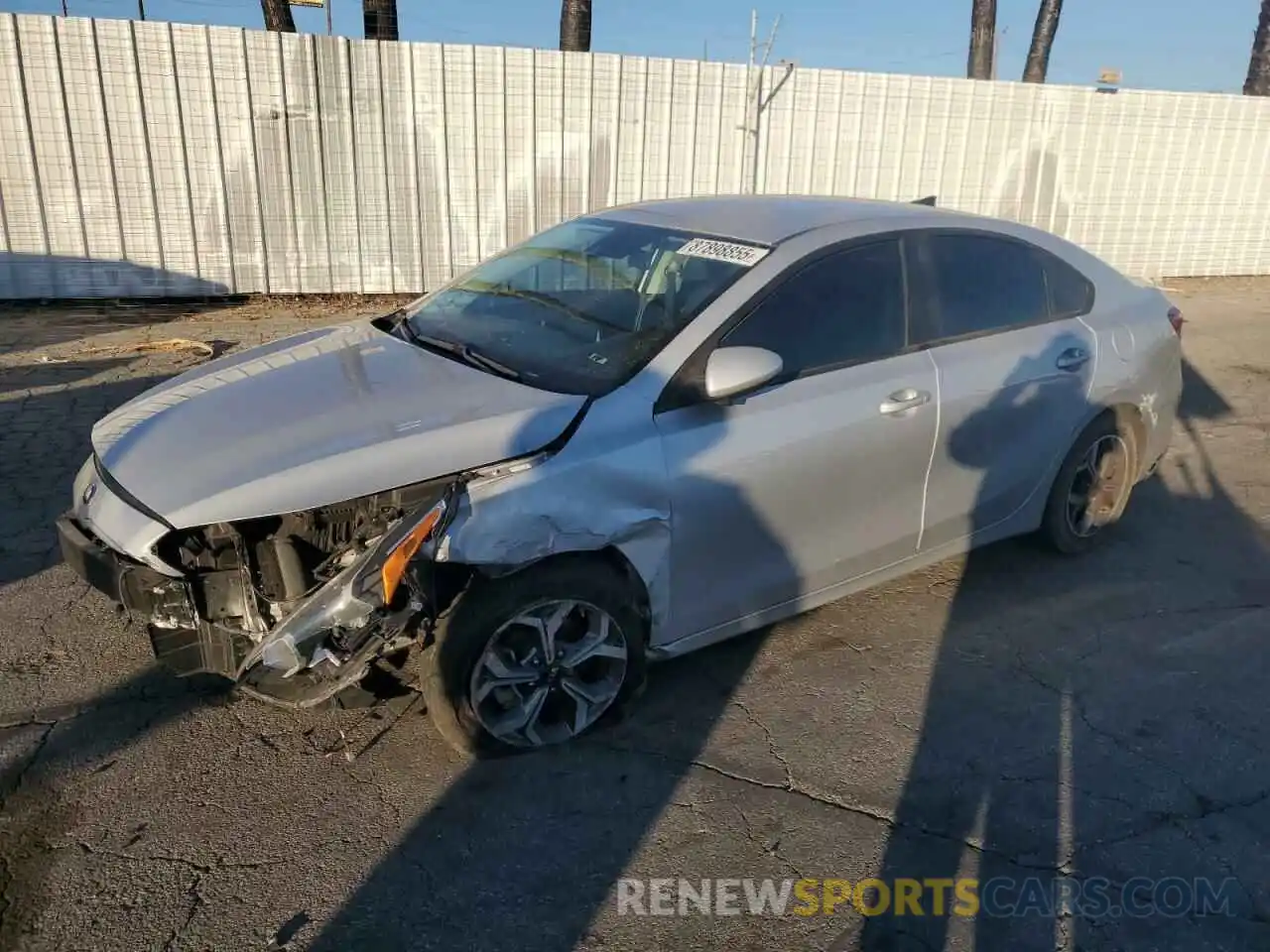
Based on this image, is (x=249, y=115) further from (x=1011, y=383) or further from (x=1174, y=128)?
(x=1174, y=128)

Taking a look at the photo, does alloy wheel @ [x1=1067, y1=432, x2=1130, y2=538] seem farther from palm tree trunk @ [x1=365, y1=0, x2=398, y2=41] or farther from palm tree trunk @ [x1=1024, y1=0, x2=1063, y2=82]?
palm tree trunk @ [x1=1024, y1=0, x2=1063, y2=82]

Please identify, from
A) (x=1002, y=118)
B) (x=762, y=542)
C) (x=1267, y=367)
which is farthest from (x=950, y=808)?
(x=1002, y=118)

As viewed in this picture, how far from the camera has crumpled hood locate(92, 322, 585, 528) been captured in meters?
2.76

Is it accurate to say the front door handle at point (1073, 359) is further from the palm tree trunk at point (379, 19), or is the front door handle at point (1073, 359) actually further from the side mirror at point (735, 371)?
the palm tree trunk at point (379, 19)

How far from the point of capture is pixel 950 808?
2.99m

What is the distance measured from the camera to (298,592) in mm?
2871

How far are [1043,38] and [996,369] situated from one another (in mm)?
16303

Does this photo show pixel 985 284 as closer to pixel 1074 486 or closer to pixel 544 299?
pixel 1074 486

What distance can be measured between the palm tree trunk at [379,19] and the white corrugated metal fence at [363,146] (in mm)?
1512

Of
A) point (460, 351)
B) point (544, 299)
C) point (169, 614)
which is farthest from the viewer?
point (544, 299)

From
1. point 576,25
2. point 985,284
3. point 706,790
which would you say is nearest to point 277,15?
point 576,25

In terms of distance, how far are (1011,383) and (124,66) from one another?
8.55 meters

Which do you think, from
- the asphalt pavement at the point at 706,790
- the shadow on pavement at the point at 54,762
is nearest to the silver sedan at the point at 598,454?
the asphalt pavement at the point at 706,790

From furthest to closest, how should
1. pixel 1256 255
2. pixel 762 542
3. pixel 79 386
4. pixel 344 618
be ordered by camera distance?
pixel 1256 255
pixel 79 386
pixel 762 542
pixel 344 618
